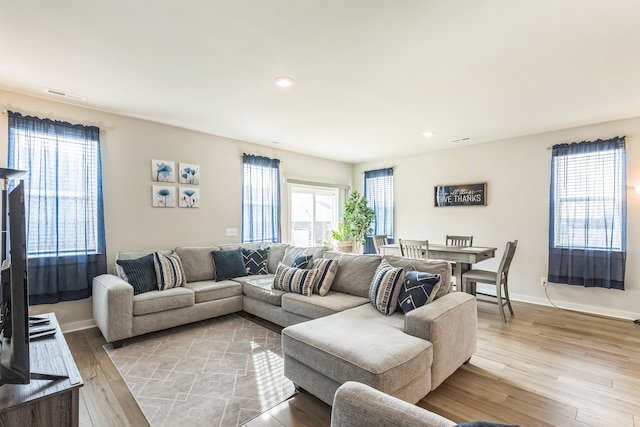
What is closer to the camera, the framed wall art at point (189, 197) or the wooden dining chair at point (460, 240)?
the framed wall art at point (189, 197)

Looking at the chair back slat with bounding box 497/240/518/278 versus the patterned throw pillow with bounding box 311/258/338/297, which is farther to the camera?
the chair back slat with bounding box 497/240/518/278

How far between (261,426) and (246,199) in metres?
3.70

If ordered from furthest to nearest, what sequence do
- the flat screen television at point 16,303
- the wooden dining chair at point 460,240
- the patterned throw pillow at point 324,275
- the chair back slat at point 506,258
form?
the wooden dining chair at point 460,240 < the chair back slat at point 506,258 < the patterned throw pillow at point 324,275 < the flat screen television at point 16,303

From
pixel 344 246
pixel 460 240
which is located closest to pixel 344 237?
pixel 344 246

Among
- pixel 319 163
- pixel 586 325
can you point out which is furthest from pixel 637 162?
pixel 319 163

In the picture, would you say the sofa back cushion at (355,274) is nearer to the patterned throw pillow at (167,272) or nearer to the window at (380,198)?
the patterned throw pillow at (167,272)

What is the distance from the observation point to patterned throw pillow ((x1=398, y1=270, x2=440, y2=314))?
8.28ft

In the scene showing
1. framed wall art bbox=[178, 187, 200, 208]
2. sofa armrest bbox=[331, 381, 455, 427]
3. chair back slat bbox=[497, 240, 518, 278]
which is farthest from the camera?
framed wall art bbox=[178, 187, 200, 208]

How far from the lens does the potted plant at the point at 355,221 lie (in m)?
6.52

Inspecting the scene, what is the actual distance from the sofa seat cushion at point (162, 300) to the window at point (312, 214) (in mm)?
2740

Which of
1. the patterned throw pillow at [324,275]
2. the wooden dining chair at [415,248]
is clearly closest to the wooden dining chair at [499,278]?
the wooden dining chair at [415,248]

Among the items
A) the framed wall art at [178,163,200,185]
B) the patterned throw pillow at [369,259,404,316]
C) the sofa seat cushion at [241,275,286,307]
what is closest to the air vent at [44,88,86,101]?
the framed wall art at [178,163,200,185]

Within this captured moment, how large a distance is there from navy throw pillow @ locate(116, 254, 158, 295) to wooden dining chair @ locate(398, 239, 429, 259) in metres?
3.19

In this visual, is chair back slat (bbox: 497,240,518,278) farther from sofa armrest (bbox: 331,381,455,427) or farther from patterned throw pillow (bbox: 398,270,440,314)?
sofa armrest (bbox: 331,381,455,427)
